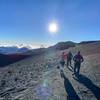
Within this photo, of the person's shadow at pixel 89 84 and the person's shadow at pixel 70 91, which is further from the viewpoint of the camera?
the person's shadow at pixel 89 84

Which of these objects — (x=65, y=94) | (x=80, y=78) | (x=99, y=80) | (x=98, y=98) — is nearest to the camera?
(x=98, y=98)

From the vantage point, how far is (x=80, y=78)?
66.2 feet

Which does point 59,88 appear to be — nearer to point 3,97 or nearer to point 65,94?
point 65,94

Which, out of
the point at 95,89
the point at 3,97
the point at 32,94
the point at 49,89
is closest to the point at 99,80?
the point at 95,89

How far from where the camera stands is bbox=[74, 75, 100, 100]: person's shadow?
15.2 m

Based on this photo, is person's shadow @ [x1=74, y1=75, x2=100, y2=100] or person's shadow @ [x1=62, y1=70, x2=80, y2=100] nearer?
person's shadow @ [x1=62, y1=70, x2=80, y2=100]

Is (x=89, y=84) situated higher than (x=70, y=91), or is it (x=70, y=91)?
(x=89, y=84)

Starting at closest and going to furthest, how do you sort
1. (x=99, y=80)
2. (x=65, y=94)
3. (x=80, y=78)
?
(x=65, y=94) < (x=99, y=80) < (x=80, y=78)

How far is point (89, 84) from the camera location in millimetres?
17734

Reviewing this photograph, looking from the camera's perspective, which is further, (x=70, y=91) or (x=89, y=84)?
(x=89, y=84)

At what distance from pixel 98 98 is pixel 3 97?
6950 millimetres

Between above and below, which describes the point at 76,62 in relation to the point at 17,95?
above

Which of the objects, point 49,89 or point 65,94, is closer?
point 65,94

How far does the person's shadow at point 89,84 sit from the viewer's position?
15.2m
